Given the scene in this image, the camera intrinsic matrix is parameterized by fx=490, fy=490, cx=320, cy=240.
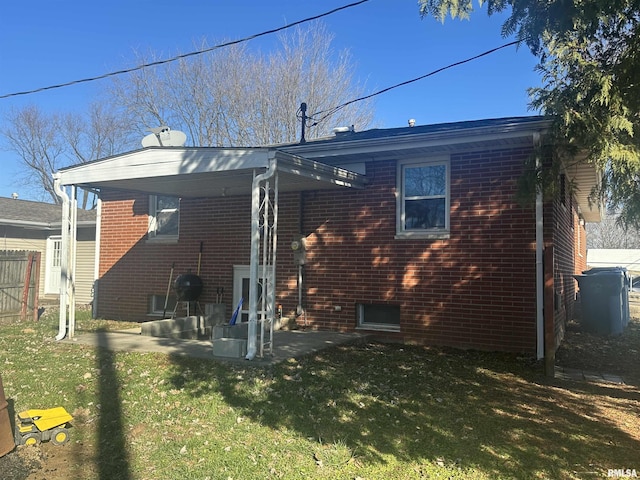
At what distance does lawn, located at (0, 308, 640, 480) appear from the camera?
12.5 ft

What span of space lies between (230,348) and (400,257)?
11.9 feet

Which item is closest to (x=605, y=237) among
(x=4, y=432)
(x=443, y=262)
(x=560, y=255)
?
(x=560, y=255)

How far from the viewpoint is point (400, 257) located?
902 cm

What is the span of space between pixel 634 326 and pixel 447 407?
9419 mm

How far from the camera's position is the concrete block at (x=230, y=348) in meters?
6.96

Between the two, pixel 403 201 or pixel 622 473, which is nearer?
pixel 622 473

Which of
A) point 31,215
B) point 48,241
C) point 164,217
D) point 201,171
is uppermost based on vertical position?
point 31,215

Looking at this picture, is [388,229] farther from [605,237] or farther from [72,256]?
[605,237]

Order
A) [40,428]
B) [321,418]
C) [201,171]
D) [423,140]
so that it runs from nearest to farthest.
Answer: [40,428] → [321,418] → [201,171] → [423,140]

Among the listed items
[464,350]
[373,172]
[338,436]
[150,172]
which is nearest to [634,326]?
[464,350]

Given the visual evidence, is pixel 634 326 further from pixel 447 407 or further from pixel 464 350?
pixel 447 407

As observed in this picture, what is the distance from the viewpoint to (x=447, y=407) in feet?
16.9

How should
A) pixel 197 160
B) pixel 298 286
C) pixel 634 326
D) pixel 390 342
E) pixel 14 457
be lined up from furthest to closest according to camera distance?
pixel 634 326
pixel 298 286
pixel 390 342
pixel 197 160
pixel 14 457

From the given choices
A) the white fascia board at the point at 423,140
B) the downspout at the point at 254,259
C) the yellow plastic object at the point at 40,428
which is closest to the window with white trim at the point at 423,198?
the white fascia board at the point at 423,140
